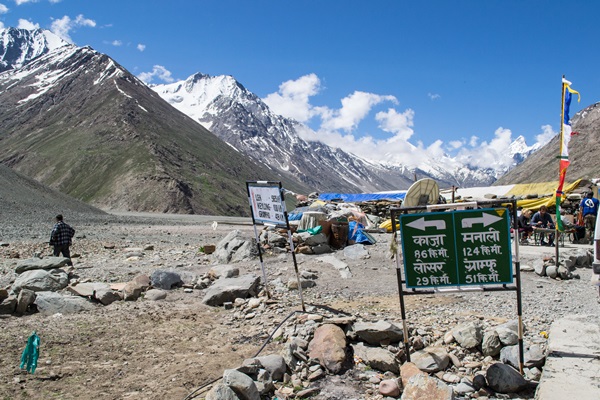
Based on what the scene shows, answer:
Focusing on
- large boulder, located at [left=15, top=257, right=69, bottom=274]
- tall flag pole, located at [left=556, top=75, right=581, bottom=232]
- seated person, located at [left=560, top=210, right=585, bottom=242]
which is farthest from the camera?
seated person, located at [left=560, top=210, right=585, bottom=242]

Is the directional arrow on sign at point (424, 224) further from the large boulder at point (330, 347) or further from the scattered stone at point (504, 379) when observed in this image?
the large boulder at point (330, 347)

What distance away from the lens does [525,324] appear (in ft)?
25.5

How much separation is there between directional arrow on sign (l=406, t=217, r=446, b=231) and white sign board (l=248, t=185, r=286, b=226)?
3.78 m

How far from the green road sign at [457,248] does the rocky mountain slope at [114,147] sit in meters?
75.6

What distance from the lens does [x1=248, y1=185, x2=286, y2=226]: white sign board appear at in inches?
390

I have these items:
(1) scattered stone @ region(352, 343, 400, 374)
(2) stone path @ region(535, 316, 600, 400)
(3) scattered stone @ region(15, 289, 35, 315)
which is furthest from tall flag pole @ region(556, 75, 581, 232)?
(3) scattered stone @ region(15, 289, 35, 315)

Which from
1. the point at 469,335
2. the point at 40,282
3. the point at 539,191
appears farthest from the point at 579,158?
the point at 40,282

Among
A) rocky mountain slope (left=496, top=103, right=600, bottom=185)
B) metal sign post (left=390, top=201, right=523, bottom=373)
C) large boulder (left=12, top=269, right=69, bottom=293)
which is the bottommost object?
large boulder (left=12, top=269, right=69, bottom=293)

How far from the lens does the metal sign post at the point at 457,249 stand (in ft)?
20.2

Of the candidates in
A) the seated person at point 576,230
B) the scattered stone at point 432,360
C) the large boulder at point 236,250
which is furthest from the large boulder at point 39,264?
the seated person at point 576,230

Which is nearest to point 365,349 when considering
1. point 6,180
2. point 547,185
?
point 547,185

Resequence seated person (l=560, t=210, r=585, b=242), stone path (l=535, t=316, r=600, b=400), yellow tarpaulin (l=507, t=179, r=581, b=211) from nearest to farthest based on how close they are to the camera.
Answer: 1. stone path (l=535, t=316, r=600, b=400)
2. seated person (l=560, t=210, r=585, b=242)
3. yellow tarpaulin (l=507, t=179, r=581, b=211)

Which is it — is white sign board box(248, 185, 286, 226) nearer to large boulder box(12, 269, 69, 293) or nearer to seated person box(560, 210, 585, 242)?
large boulder box(12, 269, 69, 293)

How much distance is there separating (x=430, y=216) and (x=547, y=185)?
3286 centimetres
